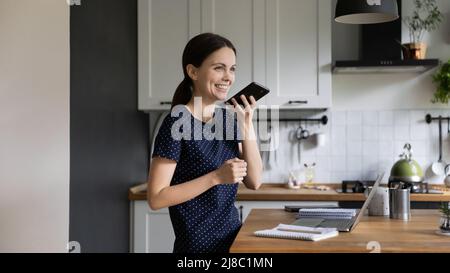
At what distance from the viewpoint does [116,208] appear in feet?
11.6

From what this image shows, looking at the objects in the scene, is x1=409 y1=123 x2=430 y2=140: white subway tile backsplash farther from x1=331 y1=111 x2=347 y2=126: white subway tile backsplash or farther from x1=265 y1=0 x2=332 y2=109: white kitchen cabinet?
x1=265 y1=0 x2=332 y2=109: white kitchen cabinet

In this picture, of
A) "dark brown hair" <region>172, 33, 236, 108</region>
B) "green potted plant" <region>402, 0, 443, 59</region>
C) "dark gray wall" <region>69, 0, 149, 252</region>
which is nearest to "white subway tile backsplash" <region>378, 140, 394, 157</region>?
"green potted plant" <region>402, 0, 443, 59</region>

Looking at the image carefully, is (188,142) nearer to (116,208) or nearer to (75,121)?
(75,121)

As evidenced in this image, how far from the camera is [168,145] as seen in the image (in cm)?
170

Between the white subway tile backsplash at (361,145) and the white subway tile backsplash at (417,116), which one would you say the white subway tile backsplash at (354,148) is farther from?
the white subway tile backsplash at (417,116)

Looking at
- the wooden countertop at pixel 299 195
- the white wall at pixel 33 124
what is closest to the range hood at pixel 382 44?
the wooden countertop at pixel 299 195

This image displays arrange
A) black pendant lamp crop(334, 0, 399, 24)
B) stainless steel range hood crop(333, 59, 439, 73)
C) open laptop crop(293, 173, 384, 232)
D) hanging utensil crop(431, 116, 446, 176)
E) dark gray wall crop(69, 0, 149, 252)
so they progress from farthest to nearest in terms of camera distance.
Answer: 1. hanging utensil crop(431, 116, 446, 176)
2. stainless steel range hood crop(333, 59, 439, 73)
3. dark gray wall crop(69, 0, 149, 252)
4. black pendant lamp crop(334, 0, 399, 24)
5. open laptop crop(293, 173, 384, 232)

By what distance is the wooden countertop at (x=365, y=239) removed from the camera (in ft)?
5.39

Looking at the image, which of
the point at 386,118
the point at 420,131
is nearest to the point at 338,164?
the point at 386,118

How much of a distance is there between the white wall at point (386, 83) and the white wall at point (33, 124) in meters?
2.52

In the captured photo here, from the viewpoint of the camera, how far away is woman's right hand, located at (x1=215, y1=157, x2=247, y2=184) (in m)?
1.66

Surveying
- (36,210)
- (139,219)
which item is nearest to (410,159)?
(139,219)

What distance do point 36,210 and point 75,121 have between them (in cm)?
88

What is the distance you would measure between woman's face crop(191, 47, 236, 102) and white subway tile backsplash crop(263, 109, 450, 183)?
2.46 meters
